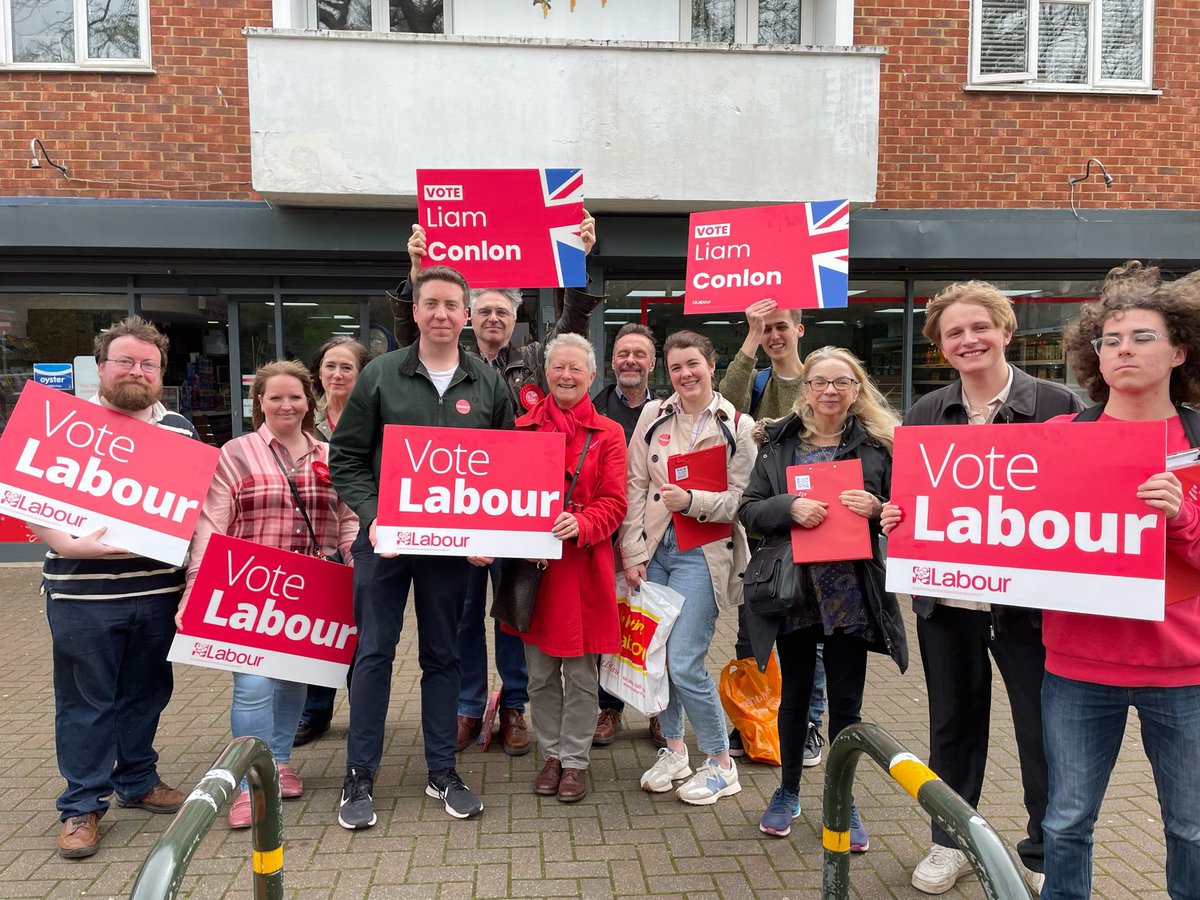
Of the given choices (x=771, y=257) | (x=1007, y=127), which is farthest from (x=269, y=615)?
(x=1007, y=127)

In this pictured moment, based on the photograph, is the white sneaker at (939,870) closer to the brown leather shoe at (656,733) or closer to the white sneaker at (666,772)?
the white sneaker at (666,772)

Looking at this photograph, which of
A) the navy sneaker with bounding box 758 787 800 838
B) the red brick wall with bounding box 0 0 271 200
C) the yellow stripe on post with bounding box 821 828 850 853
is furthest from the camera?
the red brick wall with bounding box 0 0 271 200

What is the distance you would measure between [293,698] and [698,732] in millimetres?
1888

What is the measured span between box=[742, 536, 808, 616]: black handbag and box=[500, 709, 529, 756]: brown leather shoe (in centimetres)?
167

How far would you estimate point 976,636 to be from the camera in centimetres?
288

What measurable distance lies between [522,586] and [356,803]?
1.16 meters

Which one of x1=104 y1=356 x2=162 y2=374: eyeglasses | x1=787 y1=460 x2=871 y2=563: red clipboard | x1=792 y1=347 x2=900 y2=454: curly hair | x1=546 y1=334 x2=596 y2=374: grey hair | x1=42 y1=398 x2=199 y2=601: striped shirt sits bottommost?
x1=42 y1=398 x2=199 y2=601: striped shirt

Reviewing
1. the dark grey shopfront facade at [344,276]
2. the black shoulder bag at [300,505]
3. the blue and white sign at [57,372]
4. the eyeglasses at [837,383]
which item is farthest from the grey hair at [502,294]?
the blue and white sign at [57,372]

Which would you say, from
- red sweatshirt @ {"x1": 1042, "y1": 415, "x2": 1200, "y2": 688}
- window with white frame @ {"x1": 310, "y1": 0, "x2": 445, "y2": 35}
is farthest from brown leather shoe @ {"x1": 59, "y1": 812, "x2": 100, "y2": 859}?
window with white frame @ {"x1": 310, "y1": 0, "x2": 445, "y2": 35}

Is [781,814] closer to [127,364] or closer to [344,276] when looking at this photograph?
[127,364]

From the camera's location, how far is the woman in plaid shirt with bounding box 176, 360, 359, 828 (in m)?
3.42

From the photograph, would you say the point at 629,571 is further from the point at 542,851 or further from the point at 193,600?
the point at 193,600

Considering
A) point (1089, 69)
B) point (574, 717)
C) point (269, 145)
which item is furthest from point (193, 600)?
point (1089, 69)

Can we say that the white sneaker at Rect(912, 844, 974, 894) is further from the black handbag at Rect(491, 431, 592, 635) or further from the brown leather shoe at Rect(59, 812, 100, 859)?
the brown leather shoe at Rect(59, 812, 100, 859)
